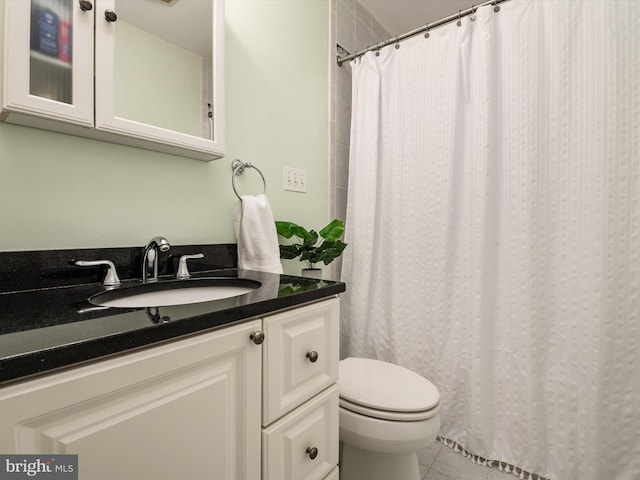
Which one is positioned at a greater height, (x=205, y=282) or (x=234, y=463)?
(x=205, y=282)

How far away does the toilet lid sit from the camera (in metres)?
1.02

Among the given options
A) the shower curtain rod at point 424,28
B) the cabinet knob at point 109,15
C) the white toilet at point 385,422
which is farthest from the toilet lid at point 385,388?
the shower curtain rod at point 424,28

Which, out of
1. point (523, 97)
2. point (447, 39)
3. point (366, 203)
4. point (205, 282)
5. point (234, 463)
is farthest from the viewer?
point (366, 203)

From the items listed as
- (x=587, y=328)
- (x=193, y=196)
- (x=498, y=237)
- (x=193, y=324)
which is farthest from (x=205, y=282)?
(x=587, y=328)

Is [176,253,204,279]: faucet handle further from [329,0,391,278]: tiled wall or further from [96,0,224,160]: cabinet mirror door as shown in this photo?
[329,0,391,278]: tiled wall

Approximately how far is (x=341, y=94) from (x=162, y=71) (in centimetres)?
108

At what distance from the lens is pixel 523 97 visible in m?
1.28

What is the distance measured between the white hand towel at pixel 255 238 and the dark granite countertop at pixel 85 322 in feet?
1.34

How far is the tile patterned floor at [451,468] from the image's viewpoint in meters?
1.29

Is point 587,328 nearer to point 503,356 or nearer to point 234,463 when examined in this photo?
point 503,356

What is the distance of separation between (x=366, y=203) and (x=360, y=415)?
101 cm

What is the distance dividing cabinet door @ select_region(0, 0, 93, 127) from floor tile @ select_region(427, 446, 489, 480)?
69.7 inches

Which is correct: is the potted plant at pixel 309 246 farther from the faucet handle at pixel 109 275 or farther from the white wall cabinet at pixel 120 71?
the faucet handle at pixel 109 275

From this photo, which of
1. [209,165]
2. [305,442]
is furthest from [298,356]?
[209,165]
